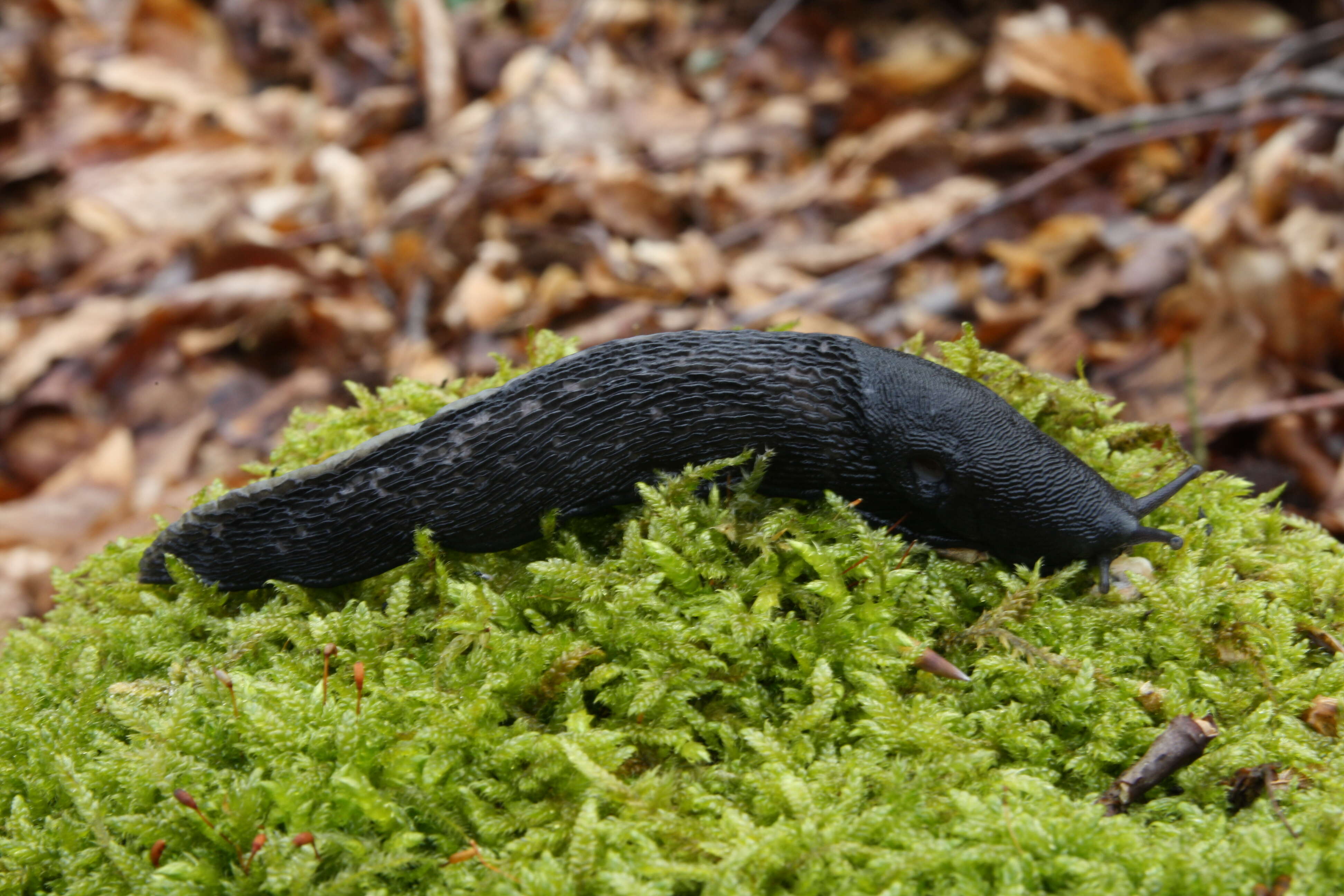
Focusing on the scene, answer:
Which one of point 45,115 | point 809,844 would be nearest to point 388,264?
point 45,115

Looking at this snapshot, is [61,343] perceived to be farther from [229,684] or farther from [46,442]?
[229,684]

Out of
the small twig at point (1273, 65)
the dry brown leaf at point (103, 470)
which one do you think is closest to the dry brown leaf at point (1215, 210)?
the small twig at point (1273, 65)

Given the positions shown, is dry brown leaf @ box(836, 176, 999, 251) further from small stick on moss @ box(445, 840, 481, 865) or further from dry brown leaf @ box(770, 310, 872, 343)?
small stick on moss @ box(445, 840, 481, 865)

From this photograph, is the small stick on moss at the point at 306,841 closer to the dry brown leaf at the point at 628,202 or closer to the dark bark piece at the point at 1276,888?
the dark bark piece at the point at 1276,888

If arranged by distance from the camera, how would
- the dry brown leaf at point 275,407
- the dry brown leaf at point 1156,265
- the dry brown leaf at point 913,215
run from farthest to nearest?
1. the dry brown leaf at point 913,215
2. the dry brown leaf at point 275,407
3. the dry brown leaf at point 1156,265

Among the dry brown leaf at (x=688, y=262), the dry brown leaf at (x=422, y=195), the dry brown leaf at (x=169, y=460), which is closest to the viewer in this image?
the dry brown leaf at (x=169, y=460)
